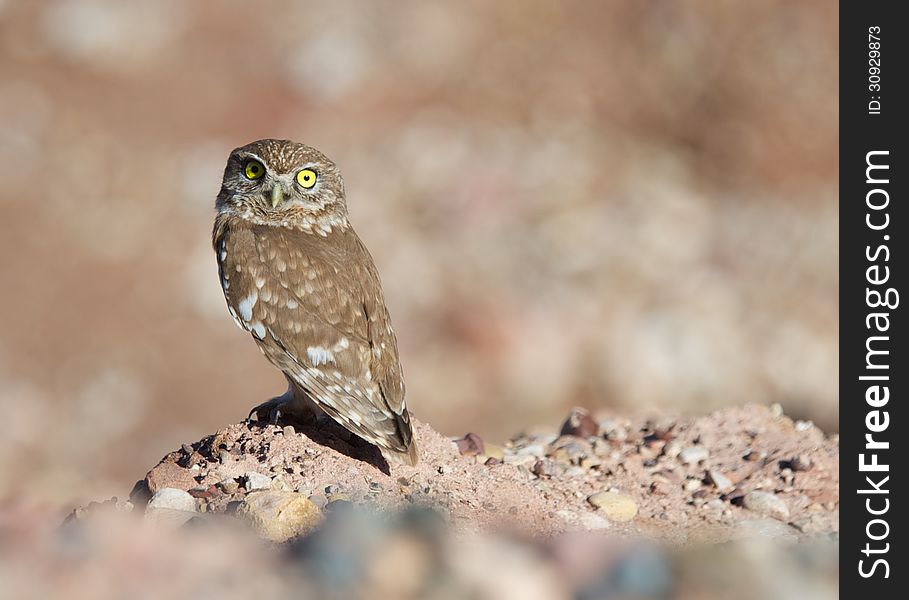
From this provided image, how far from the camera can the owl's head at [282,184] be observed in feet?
17.7

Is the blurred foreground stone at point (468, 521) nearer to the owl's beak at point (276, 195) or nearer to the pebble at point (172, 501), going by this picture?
the pebble at point (172, 501)

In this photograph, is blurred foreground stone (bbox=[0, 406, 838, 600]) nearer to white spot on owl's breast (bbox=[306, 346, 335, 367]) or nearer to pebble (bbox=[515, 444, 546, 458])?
pebble (bbox=[515, 444, 546, 458])

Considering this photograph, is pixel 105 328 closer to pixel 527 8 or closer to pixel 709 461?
pixel 527 8

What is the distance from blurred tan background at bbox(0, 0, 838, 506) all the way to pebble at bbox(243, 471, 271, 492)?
29.4 feet

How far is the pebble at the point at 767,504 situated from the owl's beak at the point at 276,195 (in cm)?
259

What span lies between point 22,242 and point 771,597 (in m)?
14.5

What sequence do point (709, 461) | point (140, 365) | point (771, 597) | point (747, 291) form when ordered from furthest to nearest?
point (747, 291) → point (140, 365) → point (709, 461) → point (771, 597)

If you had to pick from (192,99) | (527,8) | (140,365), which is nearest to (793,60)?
(527,8)

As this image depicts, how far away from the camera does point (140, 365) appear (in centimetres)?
1505

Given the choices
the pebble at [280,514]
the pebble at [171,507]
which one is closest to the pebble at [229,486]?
the pebble at [171,507]

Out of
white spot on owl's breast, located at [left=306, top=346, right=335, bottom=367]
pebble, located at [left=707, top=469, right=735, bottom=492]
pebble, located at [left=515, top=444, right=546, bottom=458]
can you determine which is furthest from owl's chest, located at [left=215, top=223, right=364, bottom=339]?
pebble, located at [left=707, top=469, right=735, bottom=492]

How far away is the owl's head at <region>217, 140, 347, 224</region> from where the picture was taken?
17.7ft

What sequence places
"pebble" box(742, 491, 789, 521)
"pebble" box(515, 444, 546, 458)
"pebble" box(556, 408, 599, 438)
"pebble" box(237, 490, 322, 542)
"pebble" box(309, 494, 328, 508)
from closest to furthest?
"pebble" box(237, 490, 322, 542) < "pebble" box(309, 494, 328, 508) < "pebble" box(742, 491, 789, 521) < "pebble" box(515, 444, 546, 458) < "pebble" box(556, 408, 599, 438)
